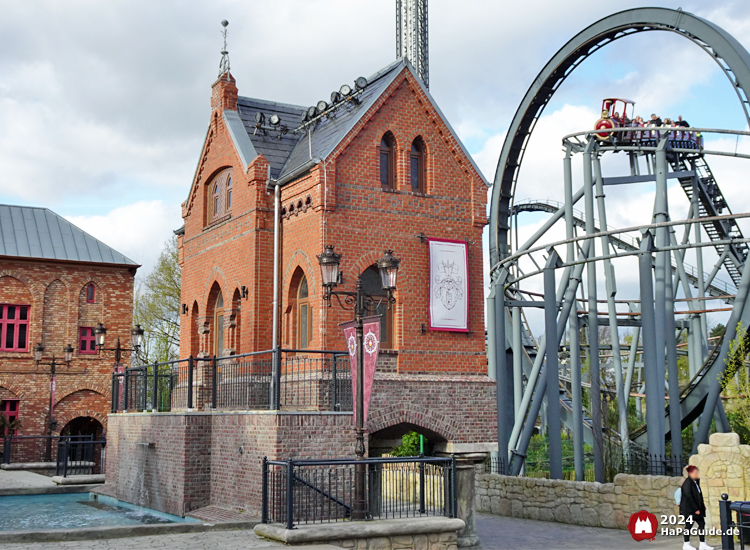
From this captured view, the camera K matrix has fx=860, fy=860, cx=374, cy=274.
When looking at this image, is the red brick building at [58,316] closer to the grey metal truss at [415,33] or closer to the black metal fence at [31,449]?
the black metal fence at [31,449]

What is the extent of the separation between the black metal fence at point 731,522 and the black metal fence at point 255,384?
6836mm

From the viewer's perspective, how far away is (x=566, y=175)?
847 inches

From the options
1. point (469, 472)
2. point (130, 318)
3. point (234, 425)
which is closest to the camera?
point (469, 472)

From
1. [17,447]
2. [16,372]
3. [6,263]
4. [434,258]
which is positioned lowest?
[17,447]

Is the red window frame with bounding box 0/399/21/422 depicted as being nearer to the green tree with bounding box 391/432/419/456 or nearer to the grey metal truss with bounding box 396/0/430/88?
the green tree with bounding box 391/432/419/456

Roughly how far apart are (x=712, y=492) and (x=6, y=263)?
94.6ft

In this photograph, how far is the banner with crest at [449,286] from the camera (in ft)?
64.2

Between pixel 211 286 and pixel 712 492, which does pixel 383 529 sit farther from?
pixel 211 286

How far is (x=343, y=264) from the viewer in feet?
61.4

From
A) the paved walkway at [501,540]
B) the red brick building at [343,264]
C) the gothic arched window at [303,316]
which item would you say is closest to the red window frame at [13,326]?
the red brick building at [343,264]

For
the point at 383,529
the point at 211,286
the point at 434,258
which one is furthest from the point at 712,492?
the point at 211,286

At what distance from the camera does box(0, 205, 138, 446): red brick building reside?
33812 mm

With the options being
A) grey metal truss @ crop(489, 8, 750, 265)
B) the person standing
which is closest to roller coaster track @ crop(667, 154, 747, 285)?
grey metal truss @ crop(489, 8, 750, 265)

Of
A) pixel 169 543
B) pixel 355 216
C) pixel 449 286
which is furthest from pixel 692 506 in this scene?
pixel 355 216
